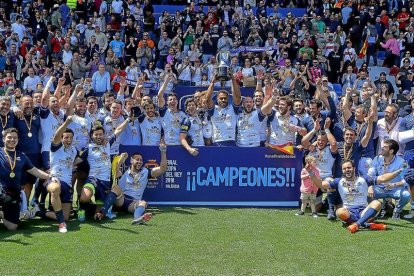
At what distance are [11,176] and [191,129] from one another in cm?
329

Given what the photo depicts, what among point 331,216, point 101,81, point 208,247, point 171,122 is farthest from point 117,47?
point 208,247

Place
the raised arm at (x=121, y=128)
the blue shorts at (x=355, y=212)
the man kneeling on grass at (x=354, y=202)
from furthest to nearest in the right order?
the raised arm at (x=121, y=128) → the blue shorts at (x=355, y=212) → the man kneeling on grass at (x=354, y=202)

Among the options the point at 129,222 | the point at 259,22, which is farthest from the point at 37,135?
the point at 259,22

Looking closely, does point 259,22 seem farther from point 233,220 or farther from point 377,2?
point 233,220

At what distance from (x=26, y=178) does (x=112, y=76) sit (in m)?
10.5

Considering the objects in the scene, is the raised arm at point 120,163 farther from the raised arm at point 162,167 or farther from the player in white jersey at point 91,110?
the player in white jersey at point 91,110

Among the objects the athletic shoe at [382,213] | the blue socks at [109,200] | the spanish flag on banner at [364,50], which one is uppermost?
→ the spanish flag on banner at [364,50]

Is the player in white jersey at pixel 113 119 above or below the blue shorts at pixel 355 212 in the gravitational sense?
above

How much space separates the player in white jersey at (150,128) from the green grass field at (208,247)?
144 cm

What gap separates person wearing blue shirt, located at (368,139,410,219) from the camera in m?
10.5

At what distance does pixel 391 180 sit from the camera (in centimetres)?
1057

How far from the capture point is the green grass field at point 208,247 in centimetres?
782

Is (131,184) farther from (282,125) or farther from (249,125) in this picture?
(282,125)

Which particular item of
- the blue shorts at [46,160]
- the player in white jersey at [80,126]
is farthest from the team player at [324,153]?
the blue shorts at [46,160]
